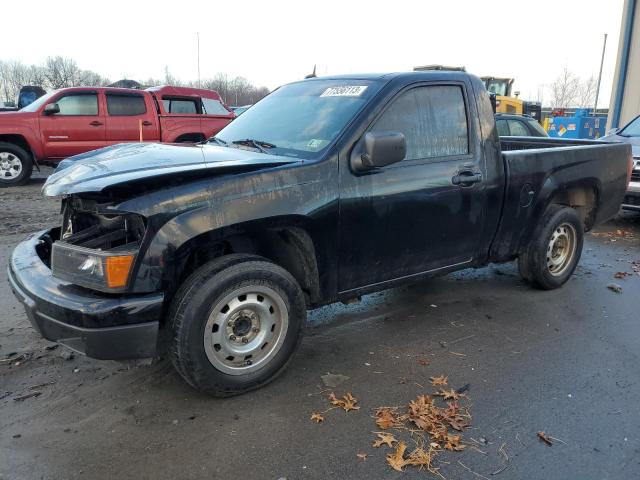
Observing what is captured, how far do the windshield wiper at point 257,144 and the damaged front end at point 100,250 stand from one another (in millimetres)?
1087

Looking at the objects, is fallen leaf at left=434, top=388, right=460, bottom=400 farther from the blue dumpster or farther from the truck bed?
the blue dumpster

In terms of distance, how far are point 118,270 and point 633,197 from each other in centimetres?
776

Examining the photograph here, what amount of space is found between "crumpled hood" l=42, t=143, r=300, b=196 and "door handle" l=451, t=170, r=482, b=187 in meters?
1.34

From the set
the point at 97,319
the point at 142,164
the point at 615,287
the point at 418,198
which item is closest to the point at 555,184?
the point at 615,287

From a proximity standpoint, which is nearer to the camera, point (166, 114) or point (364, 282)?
point (364, 282)

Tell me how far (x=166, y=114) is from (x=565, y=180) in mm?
9703

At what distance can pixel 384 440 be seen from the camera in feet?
9.01

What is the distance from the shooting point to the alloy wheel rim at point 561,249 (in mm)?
5000

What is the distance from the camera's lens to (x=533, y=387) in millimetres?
3326

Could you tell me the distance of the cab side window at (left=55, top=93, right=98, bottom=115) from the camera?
36.4ft

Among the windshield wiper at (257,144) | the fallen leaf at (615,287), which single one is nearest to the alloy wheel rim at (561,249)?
the fallen leaf at (615,287)

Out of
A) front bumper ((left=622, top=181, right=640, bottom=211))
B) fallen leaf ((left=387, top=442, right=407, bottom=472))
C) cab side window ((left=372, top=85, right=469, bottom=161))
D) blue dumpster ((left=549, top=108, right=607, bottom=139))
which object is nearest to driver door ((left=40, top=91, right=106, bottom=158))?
cab side window ((left=372, top=85, right=469, bottom=161))

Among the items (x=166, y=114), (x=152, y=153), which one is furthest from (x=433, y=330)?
(x=166, y=114)

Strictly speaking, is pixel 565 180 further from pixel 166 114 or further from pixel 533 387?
pixel 166 114
